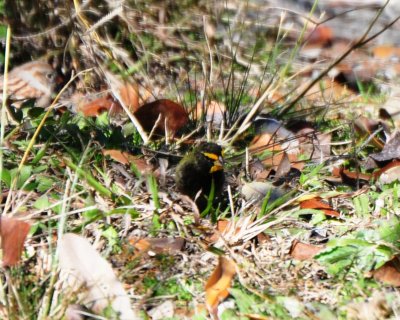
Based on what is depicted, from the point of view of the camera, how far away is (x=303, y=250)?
361 cm

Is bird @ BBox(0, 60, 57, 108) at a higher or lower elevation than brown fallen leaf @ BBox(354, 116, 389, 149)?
higher

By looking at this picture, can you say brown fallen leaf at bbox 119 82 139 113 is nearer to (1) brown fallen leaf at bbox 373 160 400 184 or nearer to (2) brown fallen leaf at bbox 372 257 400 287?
(1) brown fallen leaf at bbox 373 160 400 184

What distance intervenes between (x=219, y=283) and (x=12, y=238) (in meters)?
0.80

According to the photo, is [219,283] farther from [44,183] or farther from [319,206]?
[44,183]

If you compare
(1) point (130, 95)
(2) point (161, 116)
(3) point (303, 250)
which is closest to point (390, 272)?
(3) point (303, 250)

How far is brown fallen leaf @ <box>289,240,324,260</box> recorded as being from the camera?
3578 mm

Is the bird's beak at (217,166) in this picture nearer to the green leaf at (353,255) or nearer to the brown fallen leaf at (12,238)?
the green leaf at (353,255)

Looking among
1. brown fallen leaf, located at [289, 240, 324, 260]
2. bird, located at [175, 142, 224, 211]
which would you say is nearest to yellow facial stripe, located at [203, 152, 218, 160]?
bird, located at [175, 142, 224, 211]

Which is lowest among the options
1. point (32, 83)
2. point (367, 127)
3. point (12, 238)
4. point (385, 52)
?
point (385, 52)

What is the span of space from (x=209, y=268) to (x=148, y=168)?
800mm

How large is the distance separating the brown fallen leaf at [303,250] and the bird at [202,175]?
1.59ft

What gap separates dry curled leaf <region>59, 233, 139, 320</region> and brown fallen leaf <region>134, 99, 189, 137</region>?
1.23 m

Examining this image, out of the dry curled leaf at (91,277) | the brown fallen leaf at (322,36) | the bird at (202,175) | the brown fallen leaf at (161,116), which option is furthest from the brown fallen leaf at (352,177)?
the brown fallen leaf at (322,36)

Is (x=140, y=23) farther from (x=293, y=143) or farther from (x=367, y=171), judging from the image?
(x=367, y=171)
